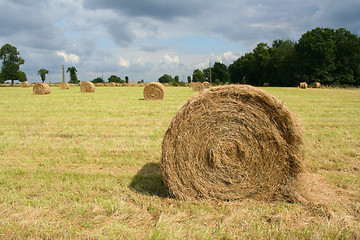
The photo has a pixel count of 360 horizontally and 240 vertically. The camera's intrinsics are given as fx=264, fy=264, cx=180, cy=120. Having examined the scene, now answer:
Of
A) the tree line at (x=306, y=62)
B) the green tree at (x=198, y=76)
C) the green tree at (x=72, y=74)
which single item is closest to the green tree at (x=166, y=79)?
the green tree at (x=198, y=76)

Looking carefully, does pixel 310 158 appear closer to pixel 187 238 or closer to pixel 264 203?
pixel 264 203

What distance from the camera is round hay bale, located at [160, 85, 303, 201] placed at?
3.89 meters

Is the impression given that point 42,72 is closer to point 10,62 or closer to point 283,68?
point 10,62

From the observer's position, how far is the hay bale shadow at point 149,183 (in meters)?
4.12

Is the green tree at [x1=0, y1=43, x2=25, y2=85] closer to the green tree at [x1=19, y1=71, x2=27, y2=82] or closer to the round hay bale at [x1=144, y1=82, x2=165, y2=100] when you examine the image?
the green tree at [x1=19, y1=71, x2=27, y2=82]

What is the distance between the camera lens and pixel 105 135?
7.71 metres

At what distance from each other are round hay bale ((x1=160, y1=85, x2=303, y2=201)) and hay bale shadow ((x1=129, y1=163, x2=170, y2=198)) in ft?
1.00

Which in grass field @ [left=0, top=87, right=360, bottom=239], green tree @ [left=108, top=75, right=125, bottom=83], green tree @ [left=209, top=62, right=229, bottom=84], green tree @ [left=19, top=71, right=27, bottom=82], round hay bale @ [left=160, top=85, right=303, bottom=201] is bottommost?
grass field @ [left=0, top=87, right=360, bottom=239]

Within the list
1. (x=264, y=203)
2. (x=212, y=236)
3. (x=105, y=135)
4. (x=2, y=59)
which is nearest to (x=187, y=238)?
(x=212, y=236)

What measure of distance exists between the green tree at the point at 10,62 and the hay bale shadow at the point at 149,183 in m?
79.8

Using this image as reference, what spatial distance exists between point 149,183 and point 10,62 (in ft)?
279

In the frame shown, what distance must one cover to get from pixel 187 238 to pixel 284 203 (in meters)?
1.68

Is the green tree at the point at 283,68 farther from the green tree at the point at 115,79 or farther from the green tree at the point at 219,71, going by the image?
the green tree at the point at 115,79

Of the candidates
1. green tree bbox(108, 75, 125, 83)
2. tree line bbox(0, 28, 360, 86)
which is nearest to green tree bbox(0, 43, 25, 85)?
tree line bbox(0, 28, 360, 86)
